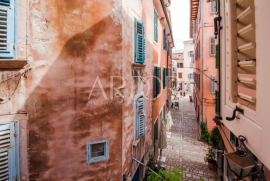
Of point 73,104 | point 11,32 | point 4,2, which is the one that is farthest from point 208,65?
point 4,2

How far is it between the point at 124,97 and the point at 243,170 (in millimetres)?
3546

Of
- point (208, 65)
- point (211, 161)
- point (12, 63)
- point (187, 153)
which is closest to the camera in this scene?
point (12, 63)

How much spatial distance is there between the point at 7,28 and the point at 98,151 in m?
3.81

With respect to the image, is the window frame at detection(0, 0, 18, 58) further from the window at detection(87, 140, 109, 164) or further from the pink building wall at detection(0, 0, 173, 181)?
the window at detection(87, 140, 109, 164)

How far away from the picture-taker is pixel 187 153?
39.1 feet

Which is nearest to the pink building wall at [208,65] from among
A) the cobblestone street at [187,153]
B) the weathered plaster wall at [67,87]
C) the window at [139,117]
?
the cobblestone street at [187,153]

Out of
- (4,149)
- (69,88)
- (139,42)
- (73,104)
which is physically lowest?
(4,149)

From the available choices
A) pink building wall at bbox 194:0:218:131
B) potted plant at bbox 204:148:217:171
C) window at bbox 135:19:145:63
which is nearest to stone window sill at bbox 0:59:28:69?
window at bbox 135:19:145:63

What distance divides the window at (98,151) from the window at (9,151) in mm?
1733

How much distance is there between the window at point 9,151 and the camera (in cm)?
378

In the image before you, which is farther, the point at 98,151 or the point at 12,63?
the point at 98,151

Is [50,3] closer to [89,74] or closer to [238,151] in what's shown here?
[89,74]

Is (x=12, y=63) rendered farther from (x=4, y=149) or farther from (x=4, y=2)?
(x=4, y=149)

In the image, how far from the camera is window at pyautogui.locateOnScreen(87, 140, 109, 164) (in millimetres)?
4956
